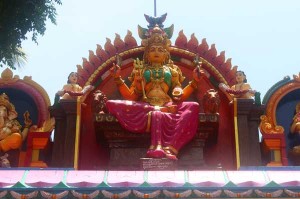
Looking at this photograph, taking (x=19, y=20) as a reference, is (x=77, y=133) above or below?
below

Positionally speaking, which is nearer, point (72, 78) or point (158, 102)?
point (158, 102)

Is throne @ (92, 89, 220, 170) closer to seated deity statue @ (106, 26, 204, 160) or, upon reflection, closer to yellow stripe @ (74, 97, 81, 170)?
seated deity statue @ (106, 26, 204, 160)

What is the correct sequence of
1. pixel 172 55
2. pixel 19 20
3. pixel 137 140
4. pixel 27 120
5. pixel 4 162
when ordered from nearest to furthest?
1. pixel 19 20
2. pixel 4 162
3. pixel 137 140
4. pixel 27 120
5. pixel 172 55

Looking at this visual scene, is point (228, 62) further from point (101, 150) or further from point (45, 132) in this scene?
point (45, 132)

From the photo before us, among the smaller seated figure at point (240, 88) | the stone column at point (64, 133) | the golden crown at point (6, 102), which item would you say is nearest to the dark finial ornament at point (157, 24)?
the smaller seated figure at point (240, 88)

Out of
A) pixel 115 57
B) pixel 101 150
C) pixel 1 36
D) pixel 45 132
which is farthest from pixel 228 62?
pixel 1 36

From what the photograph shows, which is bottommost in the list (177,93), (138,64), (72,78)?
(177,93)

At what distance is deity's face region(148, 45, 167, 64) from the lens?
33.8 ft

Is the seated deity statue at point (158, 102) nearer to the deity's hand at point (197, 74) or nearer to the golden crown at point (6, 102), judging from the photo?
the deity's hand at point (197, 74)

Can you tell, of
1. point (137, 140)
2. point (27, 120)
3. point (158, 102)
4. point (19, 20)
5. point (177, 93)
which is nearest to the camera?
point (19, 20)

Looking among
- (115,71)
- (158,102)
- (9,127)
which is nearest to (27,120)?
(9,127)

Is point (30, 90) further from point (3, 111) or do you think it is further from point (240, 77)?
point (240, 77)

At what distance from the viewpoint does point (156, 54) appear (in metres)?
10.3

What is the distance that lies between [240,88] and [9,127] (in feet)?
12.3
